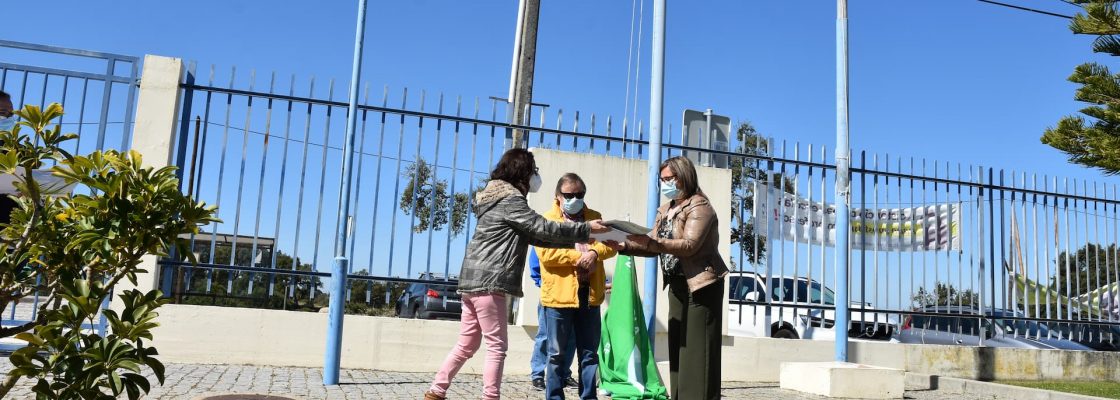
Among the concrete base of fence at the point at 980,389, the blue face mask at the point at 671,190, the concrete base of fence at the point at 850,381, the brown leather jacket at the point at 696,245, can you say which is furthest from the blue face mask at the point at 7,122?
the concrete base of fence at the point at 980,389

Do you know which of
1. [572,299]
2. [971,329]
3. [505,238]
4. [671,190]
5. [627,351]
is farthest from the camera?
[971,329]

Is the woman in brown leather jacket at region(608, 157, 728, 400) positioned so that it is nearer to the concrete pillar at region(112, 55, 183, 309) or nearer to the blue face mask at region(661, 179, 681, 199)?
the blue face mask at region(661, 179, 681, 199)

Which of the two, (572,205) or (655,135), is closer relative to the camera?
(572,205)

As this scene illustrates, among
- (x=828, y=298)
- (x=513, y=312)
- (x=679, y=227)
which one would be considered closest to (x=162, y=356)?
(x=513, y=312)

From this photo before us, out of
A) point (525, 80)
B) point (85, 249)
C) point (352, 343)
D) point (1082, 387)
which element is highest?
point (525, 80)

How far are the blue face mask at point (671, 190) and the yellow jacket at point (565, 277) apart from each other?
1.94 feet

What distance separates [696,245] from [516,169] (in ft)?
3.58

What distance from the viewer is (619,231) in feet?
14.7

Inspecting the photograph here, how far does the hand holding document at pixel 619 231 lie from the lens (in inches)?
175

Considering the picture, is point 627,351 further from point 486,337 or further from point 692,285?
point 486,337

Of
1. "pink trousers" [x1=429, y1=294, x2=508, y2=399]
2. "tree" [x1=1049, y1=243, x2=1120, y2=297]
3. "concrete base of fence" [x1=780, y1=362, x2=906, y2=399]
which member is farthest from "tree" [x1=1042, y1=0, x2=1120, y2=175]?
"pink trousers" [x1=429, y1=294, x2=508, y2=399]

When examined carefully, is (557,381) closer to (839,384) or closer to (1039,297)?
(839,384)

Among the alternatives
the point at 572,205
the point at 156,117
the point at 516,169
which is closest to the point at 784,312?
the point at 572,205

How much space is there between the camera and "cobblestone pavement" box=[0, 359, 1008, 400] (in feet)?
17.9
